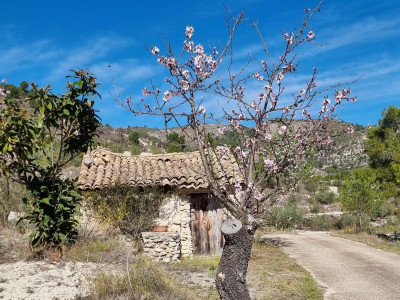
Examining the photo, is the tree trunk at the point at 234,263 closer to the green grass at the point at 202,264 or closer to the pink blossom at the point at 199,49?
the pink blossom at the point at 199,49

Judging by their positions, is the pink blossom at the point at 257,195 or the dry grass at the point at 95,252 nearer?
the pink blossom at the point at 257,195

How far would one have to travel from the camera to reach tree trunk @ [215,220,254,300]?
613cm

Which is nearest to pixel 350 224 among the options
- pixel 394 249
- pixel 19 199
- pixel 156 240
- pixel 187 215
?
pixel 394 249

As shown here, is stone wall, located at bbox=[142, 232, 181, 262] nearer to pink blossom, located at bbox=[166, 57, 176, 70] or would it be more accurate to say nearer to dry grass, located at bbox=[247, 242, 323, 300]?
dry grass, located at bbox=[247, 242, 323, 300]

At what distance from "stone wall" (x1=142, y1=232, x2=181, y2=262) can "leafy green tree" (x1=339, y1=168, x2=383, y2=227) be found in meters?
13.2

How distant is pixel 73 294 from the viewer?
7750 mm

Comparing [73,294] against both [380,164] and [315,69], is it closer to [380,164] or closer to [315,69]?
[315,69]

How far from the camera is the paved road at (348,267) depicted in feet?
33.4

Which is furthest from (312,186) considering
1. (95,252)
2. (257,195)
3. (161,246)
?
(257,195)

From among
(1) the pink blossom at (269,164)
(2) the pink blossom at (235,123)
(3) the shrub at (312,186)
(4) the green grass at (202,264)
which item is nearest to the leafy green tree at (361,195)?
(4) the green grass at (202,264)

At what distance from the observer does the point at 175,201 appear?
1548 cm

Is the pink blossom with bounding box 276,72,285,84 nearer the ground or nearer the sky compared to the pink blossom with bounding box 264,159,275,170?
nearer the sky

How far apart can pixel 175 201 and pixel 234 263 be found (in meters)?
9.39

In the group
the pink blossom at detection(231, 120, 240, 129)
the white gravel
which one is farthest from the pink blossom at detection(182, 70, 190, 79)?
the white gravel
